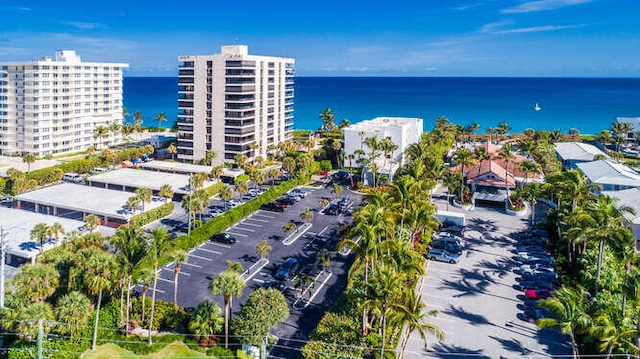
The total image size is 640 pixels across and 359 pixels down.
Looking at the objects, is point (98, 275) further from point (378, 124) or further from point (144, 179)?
point (378, 124)

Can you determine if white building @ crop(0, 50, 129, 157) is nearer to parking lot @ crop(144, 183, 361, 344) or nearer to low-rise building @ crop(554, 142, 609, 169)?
parking lot @ crop(144, 183, 361, 344)

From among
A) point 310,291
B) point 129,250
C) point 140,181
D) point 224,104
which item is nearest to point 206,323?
point 129,250

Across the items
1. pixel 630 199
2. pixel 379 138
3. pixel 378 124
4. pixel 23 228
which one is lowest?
pixel 23 228

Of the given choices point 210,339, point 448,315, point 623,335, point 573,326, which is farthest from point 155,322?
point 623,335

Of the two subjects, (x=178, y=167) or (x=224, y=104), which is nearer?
(x=178, y=167)

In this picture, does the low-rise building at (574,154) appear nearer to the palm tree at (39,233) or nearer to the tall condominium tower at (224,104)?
the tall condominium tower at (224,104)

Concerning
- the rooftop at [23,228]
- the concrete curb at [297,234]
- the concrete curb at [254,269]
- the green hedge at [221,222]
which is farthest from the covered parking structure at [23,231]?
the concrete curb at [297,234]

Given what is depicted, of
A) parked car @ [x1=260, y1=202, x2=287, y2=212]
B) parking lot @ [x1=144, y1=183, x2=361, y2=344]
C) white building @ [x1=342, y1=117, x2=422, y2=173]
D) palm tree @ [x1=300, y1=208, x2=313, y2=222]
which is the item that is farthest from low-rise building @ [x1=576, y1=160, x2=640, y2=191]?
parked car @ [x1=260, y1=202, x2=287, y2=212]
